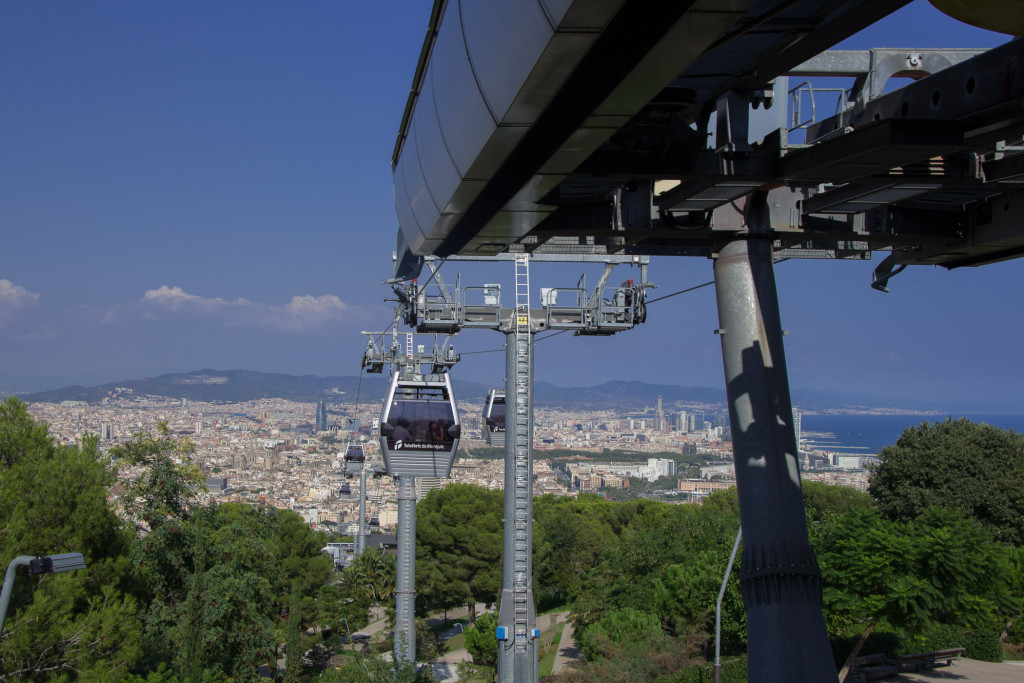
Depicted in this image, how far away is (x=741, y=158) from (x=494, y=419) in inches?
694

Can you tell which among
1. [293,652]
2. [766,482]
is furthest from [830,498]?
[766,482]

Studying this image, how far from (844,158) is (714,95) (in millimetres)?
792

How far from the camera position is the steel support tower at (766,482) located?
4.68 m

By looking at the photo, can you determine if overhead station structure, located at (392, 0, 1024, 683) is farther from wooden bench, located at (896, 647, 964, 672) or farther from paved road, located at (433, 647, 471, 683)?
paved road, located at (433, 647, 471, 683)

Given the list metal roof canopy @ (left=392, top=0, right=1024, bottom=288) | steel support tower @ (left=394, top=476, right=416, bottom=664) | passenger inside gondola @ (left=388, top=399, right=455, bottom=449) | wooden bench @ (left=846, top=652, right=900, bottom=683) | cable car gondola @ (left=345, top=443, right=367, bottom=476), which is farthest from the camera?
cable car gondola @ (left=345, top=443, right=367, bottom=476)

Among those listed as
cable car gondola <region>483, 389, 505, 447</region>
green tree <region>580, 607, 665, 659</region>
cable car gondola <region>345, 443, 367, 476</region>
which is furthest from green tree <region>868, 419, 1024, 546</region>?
cable car gondola <region>345, 443, 367, 476</region>

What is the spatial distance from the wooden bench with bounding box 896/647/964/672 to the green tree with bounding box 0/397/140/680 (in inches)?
537

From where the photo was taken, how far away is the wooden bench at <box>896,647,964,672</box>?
1684 centimetres

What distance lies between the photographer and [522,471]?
647 inches

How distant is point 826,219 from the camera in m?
5.09

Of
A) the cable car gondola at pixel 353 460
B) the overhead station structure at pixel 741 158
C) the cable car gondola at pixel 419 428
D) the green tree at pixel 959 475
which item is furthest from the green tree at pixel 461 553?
the overhead station structure at pixel 741 158

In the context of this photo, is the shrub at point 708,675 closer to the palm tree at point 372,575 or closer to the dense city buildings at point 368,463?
the palm tree at point 372,575

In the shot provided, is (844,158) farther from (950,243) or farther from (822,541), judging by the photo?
(822,541)

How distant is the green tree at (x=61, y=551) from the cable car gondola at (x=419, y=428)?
755 cm
